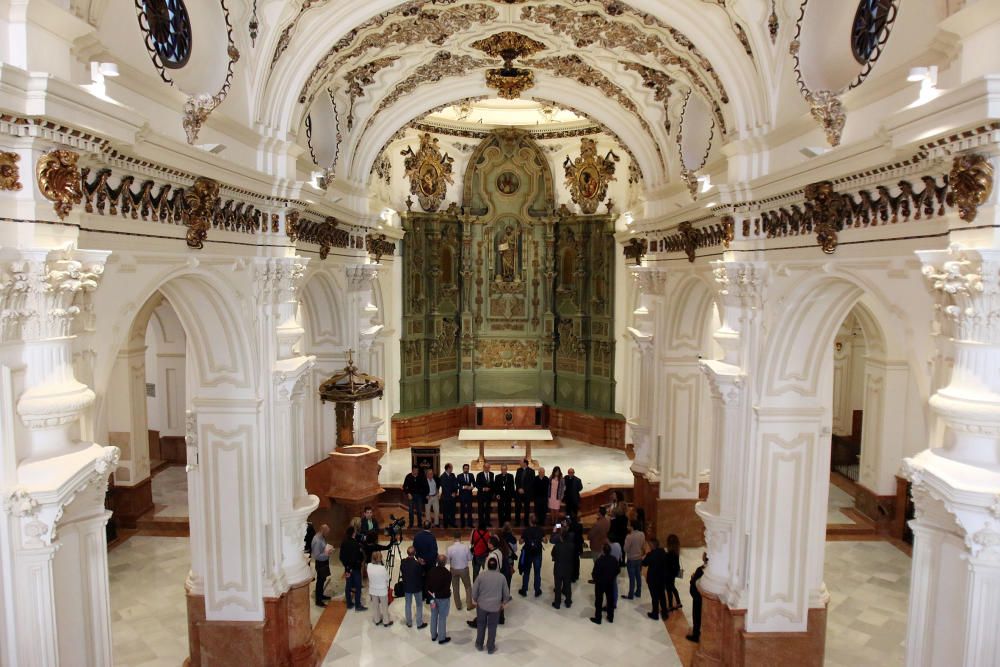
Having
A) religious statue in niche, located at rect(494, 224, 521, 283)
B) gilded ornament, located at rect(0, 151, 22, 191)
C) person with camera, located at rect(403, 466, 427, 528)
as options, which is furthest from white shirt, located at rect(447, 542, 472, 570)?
religious statue in niche, located at rect(494, 224, 521, 283)

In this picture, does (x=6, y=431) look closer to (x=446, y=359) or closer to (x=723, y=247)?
(x=723, y=247)

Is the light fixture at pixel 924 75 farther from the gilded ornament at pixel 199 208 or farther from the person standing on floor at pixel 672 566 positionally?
the person standing on floor at pixel 672 566

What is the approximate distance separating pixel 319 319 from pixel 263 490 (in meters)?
5.15

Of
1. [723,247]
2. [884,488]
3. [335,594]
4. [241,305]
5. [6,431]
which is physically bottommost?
[335,594]

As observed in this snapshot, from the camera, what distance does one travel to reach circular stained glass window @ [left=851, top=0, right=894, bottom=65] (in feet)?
17.4

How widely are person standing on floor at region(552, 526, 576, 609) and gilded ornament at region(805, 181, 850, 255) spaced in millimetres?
5248

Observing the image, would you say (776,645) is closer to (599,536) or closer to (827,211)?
(599,536)

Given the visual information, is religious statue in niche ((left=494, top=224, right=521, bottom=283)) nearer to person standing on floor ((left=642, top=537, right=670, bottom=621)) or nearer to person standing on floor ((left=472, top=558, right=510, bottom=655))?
person standing on floor ((left=642, top=537, right=670, bottom=621))

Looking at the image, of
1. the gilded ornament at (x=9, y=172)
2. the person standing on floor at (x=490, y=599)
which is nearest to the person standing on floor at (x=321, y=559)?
the person standing on floor at (x=490, y=599)

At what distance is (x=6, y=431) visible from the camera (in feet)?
12.1

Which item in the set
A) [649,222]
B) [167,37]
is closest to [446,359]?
[649,222]

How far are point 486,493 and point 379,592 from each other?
3188 millimetres

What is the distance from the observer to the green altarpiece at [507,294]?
17.4 metres

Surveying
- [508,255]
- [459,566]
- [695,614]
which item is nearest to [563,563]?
[459,566]
